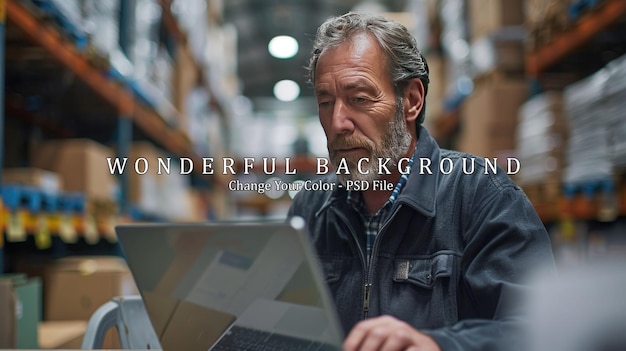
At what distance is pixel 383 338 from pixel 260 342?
0.25 meters

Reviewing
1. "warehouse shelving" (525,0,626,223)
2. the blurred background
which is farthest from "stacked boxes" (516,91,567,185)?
"warehouse shelving" (525,0,626,223)

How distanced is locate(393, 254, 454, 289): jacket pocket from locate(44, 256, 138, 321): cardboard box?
1352mm

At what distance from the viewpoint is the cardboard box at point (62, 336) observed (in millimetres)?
1955

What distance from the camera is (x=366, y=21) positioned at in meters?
1.37

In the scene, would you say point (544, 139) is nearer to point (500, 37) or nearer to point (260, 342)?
point (500, 37)

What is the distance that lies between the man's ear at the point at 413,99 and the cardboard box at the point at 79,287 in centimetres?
141

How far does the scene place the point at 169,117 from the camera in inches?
184

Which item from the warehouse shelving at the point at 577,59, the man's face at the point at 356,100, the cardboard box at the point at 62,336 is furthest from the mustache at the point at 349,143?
the warehouse shelving at the point at 577,59

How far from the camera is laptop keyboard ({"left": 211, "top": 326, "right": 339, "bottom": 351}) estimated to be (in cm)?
103

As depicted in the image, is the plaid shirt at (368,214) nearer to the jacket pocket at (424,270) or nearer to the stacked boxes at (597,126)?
the jacket pocket at (424,270)

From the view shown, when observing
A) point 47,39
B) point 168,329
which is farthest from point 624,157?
point 47,39

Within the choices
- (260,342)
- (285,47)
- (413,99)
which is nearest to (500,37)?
(285,47)

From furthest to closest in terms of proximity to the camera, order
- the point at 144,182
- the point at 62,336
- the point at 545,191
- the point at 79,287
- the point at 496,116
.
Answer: the point at 144,182, the point at 496,116, the point at 545,191, the point at 79,287, the point at 62,336

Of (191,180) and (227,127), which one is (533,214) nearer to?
(191,180)
